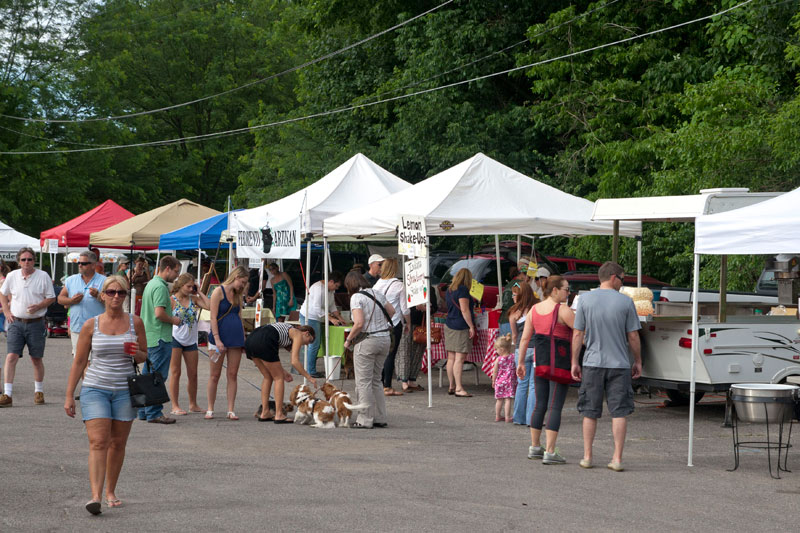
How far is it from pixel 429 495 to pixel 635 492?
1674 millimetres

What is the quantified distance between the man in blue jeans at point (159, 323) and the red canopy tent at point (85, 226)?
15594mm

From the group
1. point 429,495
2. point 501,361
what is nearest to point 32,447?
point 429,495

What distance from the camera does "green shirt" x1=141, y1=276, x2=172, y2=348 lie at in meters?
11.4

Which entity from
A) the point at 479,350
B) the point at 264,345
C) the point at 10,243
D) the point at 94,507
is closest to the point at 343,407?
the point at 264,345

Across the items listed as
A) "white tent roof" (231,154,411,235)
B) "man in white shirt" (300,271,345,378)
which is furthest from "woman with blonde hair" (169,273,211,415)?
"man in white shirt" (300,271,345,378)

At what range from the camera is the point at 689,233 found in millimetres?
20297

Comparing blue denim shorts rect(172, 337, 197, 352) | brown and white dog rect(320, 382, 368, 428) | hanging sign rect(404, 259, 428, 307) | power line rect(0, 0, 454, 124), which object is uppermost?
power line rect(0, 0, 454, 124)

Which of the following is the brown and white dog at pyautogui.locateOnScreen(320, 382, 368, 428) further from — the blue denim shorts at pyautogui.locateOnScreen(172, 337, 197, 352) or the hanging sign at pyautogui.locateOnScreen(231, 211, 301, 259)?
the hanging sign at pyautogui.locateOnScreen(231, 211, 301, 259)

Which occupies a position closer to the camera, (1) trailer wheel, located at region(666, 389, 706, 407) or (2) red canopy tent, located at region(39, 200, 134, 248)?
(1) trailer wheel, located at region(666, 389, 706, 407)

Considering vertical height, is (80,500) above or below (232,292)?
below

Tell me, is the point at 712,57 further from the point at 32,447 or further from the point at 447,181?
the point at 32,447

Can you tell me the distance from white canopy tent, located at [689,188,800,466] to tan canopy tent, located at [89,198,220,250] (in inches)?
653

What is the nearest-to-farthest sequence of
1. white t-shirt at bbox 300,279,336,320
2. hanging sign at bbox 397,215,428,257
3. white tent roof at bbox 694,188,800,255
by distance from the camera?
white tent roof at bbox 694,188,800,255, hanging sign at bbox 397,215,428,257, white t-shirt at bbox 300,279,336,320

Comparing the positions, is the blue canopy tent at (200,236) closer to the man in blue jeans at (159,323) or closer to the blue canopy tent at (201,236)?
the blue canopy tent at (201,236)
